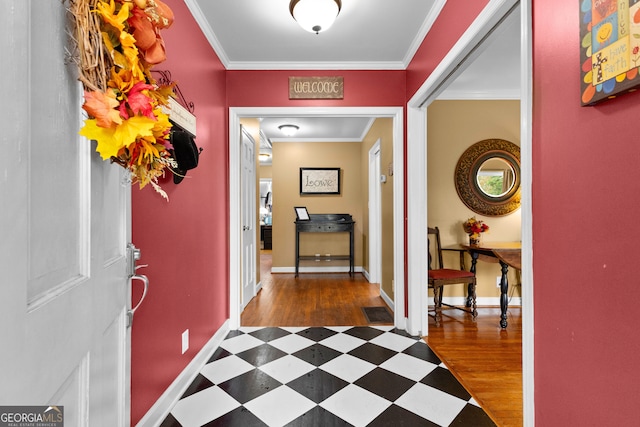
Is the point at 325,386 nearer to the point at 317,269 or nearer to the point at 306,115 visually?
the point at 306,115

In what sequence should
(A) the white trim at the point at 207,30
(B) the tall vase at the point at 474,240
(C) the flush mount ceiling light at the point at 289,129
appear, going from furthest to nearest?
(C) the flush mount ceiling light at the point at 289,129, (B) the tall vase at the point at 474,240, (A) the white trim at the point at 207,30

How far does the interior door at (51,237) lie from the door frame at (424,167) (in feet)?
4.64

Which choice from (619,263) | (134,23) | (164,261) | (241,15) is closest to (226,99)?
(241,15)

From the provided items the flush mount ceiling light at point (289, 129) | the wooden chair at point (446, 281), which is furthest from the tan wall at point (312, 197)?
the wooden chair at point (446, 281)

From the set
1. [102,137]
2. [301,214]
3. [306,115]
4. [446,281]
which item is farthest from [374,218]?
[102,137]

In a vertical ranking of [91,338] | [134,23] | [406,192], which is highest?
[134,23]

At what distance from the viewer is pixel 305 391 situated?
6.08 ft

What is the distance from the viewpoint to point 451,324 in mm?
2969

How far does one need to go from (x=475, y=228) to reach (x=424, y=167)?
1.19 metres

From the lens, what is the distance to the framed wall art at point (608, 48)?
75cm

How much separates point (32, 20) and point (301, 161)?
5060 mm

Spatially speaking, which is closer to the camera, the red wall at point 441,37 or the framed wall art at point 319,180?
the red wall at point 441,37

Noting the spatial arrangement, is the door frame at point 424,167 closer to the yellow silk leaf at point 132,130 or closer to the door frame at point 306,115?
the door frame at point 306,115

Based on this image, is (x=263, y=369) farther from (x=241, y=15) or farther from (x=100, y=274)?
(x=241, y=15)
